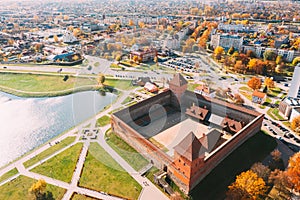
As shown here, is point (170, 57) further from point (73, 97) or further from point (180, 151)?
point (180, 151)

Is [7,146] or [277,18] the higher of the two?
[277,18]

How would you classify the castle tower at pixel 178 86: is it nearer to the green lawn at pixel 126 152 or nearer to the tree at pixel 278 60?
the green lawn at pixel 126 152

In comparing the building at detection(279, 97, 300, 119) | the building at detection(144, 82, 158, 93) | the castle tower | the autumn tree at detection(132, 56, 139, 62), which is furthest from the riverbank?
the building at detection(279, 97, 300, 119)

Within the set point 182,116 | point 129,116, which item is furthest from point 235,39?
point 129,116

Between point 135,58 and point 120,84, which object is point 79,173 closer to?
point 120,84

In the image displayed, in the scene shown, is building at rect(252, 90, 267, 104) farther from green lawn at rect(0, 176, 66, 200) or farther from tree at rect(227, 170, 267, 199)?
green lawn at rect(0, 176, 66, 200)
